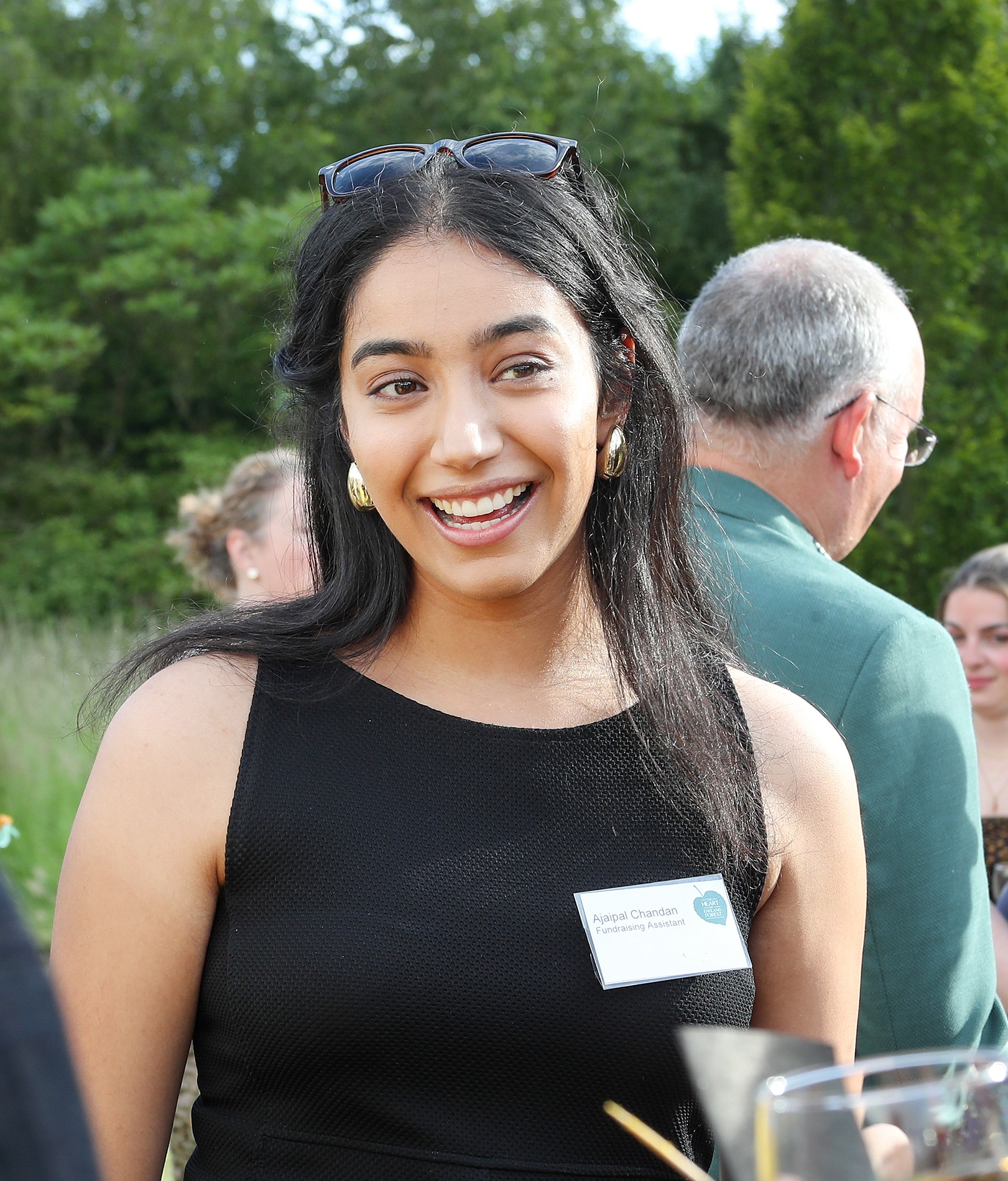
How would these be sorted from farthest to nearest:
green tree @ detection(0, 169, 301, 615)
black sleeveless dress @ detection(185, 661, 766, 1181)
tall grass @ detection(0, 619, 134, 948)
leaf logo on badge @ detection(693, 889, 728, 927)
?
green tree @ detection(0, 169, 301, 615)
tall grass @ detection(0, 619, 134, 948)
leaf logo on badge @ detection(693, 889, 728, 927)
black sleeveless dress @ detection(185, 661, 766, 1181)

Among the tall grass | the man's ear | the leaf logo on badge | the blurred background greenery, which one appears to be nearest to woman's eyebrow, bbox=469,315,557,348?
the leaf logo on badge

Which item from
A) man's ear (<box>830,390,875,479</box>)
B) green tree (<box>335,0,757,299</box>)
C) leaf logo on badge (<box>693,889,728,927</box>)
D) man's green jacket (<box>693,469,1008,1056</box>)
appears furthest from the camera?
green tree (<box>335,0,757,299</box>)

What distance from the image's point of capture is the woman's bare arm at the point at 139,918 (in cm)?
153

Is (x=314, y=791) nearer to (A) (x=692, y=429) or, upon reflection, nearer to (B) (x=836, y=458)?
(A) (x=692, y=429)

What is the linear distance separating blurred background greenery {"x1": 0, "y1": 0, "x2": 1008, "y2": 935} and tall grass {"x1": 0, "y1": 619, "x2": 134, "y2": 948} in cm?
2

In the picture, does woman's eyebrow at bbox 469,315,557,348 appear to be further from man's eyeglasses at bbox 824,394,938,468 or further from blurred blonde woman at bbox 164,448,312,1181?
blurred blonde woman at bbox 164,448,312,1181

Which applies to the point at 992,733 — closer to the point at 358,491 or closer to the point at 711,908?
the point at 711,908

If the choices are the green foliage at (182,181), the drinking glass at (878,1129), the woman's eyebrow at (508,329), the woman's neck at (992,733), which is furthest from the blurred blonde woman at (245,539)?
the green foliage at (182,181)

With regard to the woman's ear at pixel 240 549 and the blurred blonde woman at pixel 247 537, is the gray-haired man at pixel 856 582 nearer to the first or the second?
the blurred blonde woman at pixel 247 537

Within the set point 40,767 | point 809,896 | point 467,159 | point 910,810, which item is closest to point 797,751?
point 809,896

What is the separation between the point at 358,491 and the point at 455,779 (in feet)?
1.56

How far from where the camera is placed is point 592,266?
1.87 m

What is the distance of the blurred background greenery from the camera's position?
9359mm

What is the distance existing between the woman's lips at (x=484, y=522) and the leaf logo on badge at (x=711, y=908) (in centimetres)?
54
